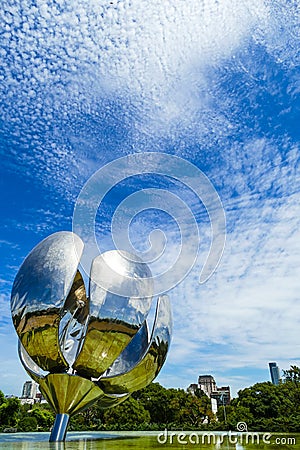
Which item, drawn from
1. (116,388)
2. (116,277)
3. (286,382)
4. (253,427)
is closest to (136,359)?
(116,388)

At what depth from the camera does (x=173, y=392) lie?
105 ft

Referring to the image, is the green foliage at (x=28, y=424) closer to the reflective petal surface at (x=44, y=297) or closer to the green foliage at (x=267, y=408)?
the green foliage at (x=267, y=408)

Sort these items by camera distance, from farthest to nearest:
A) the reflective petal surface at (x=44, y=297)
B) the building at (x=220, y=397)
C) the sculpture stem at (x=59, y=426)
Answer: the building at (x=220, y=397) < the sculpture stem at (x=59, y=426) < the reflective petal surface at (x=44, y=297)

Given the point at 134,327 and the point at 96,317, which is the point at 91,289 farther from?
the point at 134,327

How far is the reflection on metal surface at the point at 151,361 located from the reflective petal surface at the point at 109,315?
650 mm

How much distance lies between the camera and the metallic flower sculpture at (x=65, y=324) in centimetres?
727

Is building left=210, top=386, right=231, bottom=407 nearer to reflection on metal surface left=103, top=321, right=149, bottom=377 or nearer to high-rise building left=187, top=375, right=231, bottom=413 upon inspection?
high-rise building left=187, top=375, right=231, bottom=413

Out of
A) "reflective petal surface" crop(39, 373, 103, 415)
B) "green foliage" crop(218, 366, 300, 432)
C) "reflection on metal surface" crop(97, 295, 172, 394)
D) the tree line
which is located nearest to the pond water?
"reflective petal surface" crop(39, 373, 103, 415)

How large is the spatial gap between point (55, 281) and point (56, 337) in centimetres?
99

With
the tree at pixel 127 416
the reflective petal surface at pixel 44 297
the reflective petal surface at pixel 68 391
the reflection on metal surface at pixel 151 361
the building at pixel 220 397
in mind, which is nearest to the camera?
the reflective petal surface at pixel 44 297

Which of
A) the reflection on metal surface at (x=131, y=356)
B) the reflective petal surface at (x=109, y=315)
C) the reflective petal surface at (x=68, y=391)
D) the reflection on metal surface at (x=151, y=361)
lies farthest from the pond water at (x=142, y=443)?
the reflective petal surface at (x=109, y=315)

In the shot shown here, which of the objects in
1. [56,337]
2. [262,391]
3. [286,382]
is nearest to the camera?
[56,337]

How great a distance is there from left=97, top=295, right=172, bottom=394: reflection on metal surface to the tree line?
17.7 m

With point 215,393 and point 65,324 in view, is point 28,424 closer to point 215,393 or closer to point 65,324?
point 65,324
